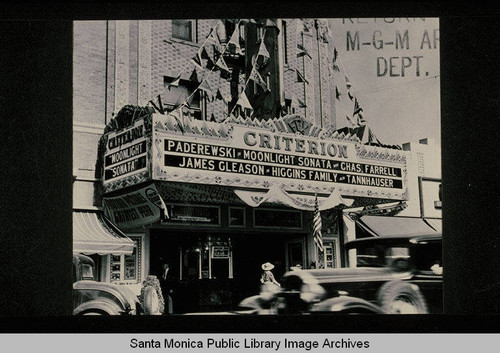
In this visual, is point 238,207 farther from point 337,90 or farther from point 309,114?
point 337,90

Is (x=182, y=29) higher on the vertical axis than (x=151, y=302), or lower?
higher

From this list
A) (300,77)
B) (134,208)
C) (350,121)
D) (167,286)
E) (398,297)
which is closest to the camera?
(398,297)

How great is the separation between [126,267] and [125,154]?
4.16 ft

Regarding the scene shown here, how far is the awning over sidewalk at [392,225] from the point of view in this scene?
→ 6.12 meters

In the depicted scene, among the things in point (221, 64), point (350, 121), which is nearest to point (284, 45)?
point (221, 64)

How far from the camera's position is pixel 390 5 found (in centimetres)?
526

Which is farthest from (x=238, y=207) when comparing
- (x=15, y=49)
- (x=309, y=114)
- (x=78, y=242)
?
(x=15, y=49)

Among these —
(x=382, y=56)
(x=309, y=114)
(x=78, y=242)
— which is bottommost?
(x=78, y=242)

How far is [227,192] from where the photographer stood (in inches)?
251

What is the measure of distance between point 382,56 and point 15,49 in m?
3.81

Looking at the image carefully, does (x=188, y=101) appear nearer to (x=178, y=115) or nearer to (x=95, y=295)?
(x=178, y=115)
